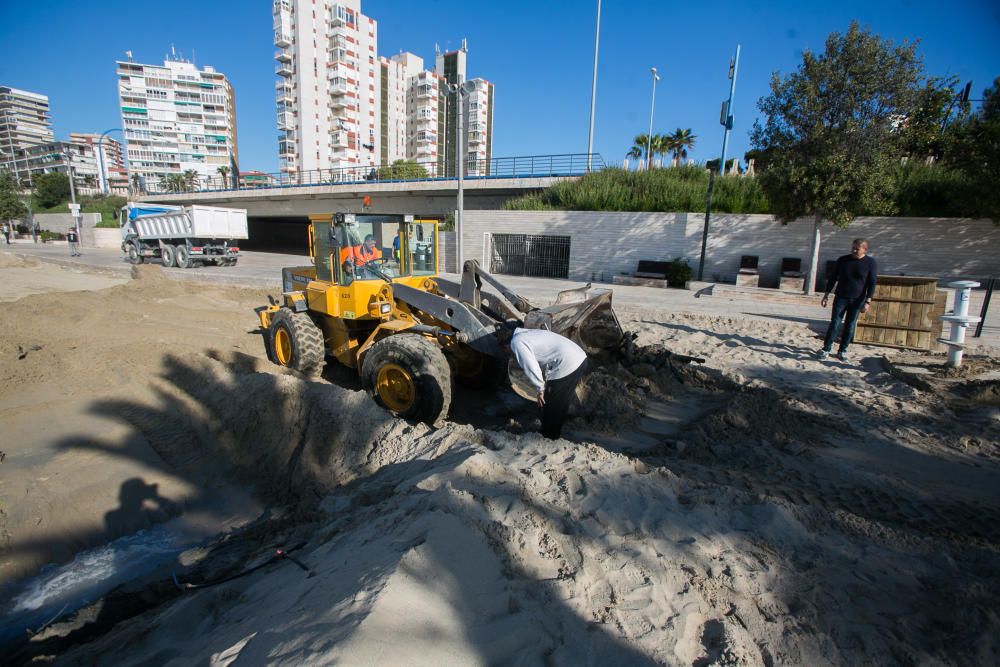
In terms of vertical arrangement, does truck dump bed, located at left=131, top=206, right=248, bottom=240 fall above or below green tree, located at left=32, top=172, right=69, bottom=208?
below

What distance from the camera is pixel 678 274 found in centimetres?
1700

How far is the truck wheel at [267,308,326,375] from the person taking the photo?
6.89 metres

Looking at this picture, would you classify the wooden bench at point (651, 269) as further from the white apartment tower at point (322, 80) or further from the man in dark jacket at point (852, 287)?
the white apartment tower at point (322, 80)

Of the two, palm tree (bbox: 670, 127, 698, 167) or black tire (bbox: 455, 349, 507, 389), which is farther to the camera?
palm tree (bbox: 670, 127, 698, 167)

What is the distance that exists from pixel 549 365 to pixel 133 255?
29.2 meters

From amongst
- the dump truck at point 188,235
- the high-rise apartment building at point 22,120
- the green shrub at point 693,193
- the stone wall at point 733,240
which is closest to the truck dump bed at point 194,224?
the dump truck at point 188,235

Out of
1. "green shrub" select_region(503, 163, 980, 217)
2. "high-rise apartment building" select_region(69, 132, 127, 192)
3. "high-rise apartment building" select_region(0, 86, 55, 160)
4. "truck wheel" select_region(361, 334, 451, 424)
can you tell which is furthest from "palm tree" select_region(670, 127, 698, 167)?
"high-rise apartment building" select_region(0, 86, 55, 160)

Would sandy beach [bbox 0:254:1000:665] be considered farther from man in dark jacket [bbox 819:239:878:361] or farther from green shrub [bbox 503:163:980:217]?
green shrub [bbox 503:163:980:217]

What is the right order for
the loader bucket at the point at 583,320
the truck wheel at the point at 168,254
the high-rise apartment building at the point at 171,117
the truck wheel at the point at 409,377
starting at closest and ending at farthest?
the truck wheel at the point at 409,377 → the loader bucket at the point at 583,320 → the truck wheel at the point at 168,254 → the high-rise apartment building at the point at 171,117

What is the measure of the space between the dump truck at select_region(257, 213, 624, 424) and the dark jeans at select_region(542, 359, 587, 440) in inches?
34.5

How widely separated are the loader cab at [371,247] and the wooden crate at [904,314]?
24.4 ft

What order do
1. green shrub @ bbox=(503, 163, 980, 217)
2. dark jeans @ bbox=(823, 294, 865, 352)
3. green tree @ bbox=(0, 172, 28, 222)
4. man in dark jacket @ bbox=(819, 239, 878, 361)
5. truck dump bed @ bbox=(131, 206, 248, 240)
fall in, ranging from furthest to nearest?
green tree @ bbox=(0, 172, 28, 222) → truck dump bed @ bbox=(131, 206, 248, 240) → green shrub @ bbox=(503, 163, 980, 217) → dark jeans @ bbox=(823, 294, 865, 352) → man in dark jacket @ bbox=(819, 239, 878, 361)

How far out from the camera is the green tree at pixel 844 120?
1217 cm

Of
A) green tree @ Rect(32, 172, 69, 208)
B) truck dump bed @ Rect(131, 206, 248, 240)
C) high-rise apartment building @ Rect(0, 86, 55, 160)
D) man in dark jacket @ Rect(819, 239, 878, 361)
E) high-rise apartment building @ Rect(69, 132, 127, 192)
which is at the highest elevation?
high-rise apartment building @ Rect(0, 86, 55, 160)
